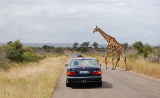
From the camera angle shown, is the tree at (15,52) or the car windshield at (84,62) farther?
Result: the tree at (15,52)

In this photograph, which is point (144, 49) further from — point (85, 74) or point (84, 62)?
point (85, 74)

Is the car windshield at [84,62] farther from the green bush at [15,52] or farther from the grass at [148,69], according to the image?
the green bush at [15,52]

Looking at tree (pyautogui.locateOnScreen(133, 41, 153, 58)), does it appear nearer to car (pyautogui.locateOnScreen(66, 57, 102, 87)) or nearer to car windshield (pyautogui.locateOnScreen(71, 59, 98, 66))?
car windshield (pyautogui.locateOnScreen(71, 59, 98, 66))

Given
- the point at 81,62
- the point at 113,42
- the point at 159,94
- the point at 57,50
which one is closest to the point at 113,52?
the point at 113,42

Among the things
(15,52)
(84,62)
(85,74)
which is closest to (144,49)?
(15,52)

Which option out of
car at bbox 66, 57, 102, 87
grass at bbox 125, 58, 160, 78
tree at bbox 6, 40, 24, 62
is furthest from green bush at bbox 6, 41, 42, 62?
car at bbox 66, 57, 102, 87

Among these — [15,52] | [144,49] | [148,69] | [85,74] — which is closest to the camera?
[85,74]

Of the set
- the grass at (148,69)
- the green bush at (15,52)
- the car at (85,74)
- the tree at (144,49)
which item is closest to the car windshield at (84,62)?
the car at (85,74)

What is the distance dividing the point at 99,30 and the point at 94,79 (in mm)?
17759

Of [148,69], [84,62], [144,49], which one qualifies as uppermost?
[144,49]

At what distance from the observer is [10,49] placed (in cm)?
6147

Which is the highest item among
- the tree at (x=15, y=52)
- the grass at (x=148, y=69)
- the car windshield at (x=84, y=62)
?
the tree at (x=15, y=52)

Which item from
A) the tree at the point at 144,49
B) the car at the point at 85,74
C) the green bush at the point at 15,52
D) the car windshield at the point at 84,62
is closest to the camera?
the car at the point at 85,74

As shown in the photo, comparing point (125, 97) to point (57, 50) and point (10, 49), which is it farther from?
point (57, 50)
